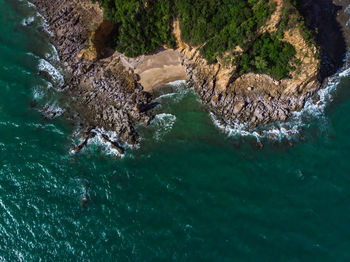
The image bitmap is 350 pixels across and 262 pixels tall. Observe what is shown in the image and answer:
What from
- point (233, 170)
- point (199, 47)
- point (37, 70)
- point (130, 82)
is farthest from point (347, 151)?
point (37, 70)

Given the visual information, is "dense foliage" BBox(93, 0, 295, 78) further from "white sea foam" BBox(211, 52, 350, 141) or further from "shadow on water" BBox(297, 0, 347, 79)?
"shadow on water" BBox(297, 0, 347, 79)

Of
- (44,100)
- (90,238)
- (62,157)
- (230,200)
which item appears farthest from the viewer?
(44,100)

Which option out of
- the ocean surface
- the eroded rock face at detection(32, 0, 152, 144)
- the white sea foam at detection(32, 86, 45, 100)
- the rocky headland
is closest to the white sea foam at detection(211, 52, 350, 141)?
the ocean surface

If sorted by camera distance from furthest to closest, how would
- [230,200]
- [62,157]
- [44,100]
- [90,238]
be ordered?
[44,100]
[62,157]
[230,200]
[90,238]

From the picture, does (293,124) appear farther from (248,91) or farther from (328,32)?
(328,32)

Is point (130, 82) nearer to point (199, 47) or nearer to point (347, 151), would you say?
point (199, 47)

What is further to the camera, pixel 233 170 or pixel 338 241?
pixel 233 170

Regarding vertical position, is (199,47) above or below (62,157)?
above

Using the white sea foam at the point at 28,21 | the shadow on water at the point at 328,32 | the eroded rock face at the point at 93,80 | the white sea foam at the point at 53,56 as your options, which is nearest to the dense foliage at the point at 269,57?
the shadow on water at the point at 328,32
